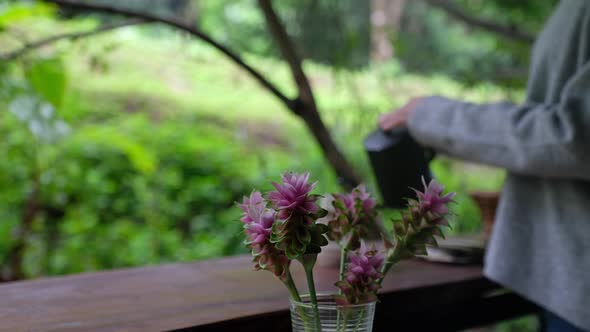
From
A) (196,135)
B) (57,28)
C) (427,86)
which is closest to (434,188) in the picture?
(196,135)

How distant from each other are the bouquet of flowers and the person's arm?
43 cm

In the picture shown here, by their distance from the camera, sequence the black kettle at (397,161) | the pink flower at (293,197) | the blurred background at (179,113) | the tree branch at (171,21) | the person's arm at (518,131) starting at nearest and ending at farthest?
1. the pink flower at (293,197)
2. the person's arm at (518,131)
3. the black kettle at (397,161)
4. the tree branch at (171,21)
5. the blurred background at (179,113)

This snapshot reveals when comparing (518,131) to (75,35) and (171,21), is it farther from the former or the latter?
(75,35)

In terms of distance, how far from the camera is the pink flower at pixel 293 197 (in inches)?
21.5

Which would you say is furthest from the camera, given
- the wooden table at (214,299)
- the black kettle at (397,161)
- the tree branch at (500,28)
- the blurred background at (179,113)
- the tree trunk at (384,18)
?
the tree trunk at (384,18)

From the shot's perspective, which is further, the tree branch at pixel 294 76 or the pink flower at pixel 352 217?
the tree branch at pixel 294 76

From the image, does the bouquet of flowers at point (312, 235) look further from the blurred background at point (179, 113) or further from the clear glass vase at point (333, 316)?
the blurred background at point (179, 113)

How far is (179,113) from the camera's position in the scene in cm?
421

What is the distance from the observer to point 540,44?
1.11 metres

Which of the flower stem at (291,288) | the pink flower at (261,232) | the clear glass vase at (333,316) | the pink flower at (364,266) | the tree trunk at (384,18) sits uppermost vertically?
the tree trunk at (384,18)

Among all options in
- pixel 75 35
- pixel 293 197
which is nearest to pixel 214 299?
pixel 293 197

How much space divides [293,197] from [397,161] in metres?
0.60

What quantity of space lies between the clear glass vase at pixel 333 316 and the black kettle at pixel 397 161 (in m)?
0.54

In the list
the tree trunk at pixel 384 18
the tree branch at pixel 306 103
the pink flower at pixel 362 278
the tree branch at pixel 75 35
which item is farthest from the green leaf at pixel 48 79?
the tree trunk at pixel 384 18
